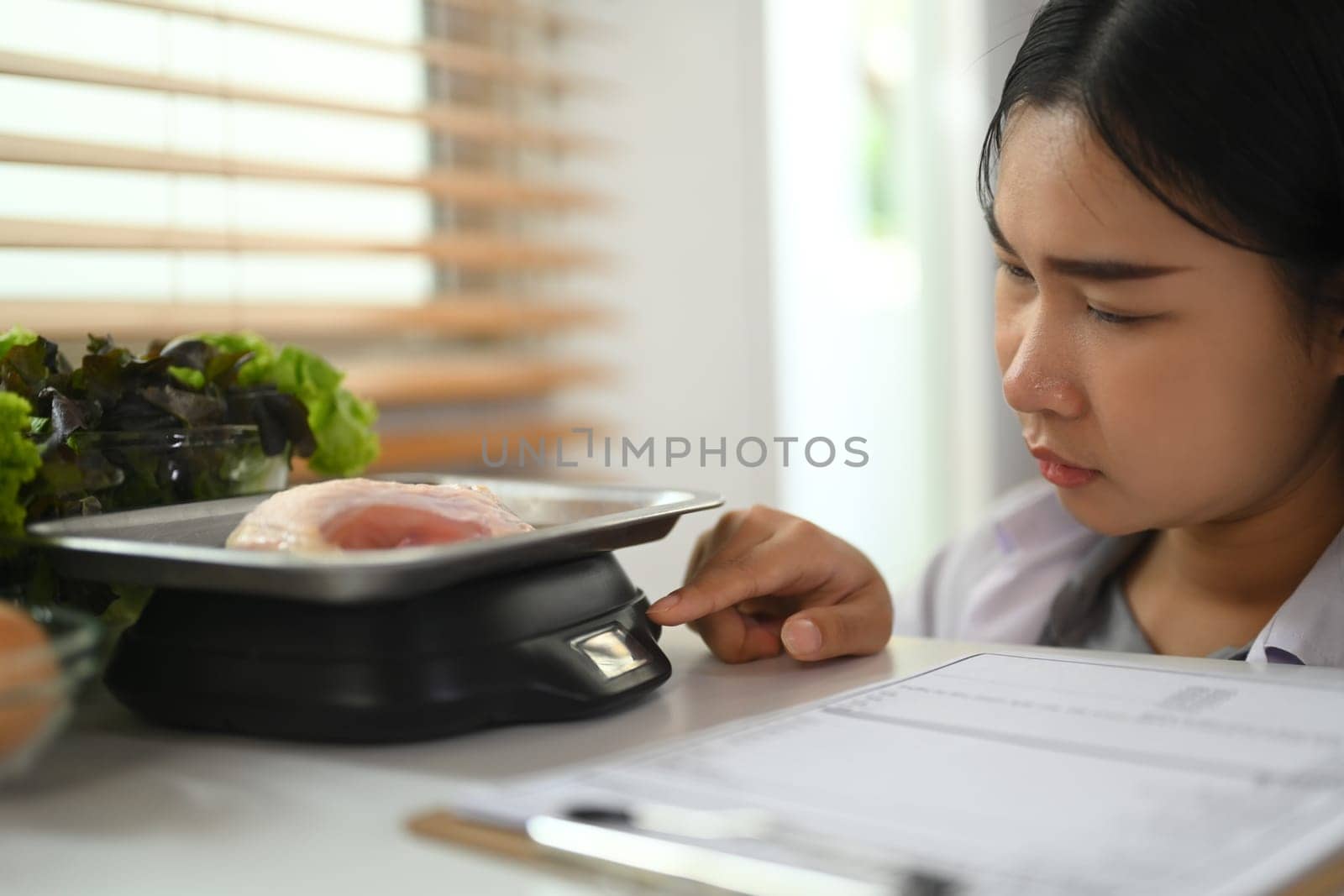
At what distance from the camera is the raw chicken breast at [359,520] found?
24.0 inches

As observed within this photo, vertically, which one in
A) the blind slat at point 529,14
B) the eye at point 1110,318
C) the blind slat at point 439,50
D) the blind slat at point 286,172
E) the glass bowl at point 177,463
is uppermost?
the blind slat at point 529,14

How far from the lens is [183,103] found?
1482mm

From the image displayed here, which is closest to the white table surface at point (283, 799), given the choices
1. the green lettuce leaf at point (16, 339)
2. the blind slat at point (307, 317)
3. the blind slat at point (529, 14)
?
the green lettuce leaf at point (16, 339)

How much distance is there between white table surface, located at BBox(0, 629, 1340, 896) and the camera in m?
0.44

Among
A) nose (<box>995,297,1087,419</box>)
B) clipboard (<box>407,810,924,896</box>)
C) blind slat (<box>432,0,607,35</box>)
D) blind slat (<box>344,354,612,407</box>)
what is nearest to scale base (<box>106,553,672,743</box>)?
clipboard (<box>407,810,924,896</box>)

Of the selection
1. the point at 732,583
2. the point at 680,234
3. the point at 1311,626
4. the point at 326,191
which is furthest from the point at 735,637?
the point at 680,234

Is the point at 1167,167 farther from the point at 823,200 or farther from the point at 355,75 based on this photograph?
the point at 823,200

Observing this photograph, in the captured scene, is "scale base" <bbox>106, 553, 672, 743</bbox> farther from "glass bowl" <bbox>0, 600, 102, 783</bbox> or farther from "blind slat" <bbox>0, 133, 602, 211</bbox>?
"blind slat" <bbox>0, 133, 602, 211</bbox>

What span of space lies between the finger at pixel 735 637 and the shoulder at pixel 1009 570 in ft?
1.31

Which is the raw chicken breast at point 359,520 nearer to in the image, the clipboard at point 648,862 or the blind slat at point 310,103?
the clipboard at point 648,862

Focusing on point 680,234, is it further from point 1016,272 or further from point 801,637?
point 801,637

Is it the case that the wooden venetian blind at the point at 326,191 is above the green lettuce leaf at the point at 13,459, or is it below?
above

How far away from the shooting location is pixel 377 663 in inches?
22.8

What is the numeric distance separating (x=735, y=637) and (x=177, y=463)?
342mm
